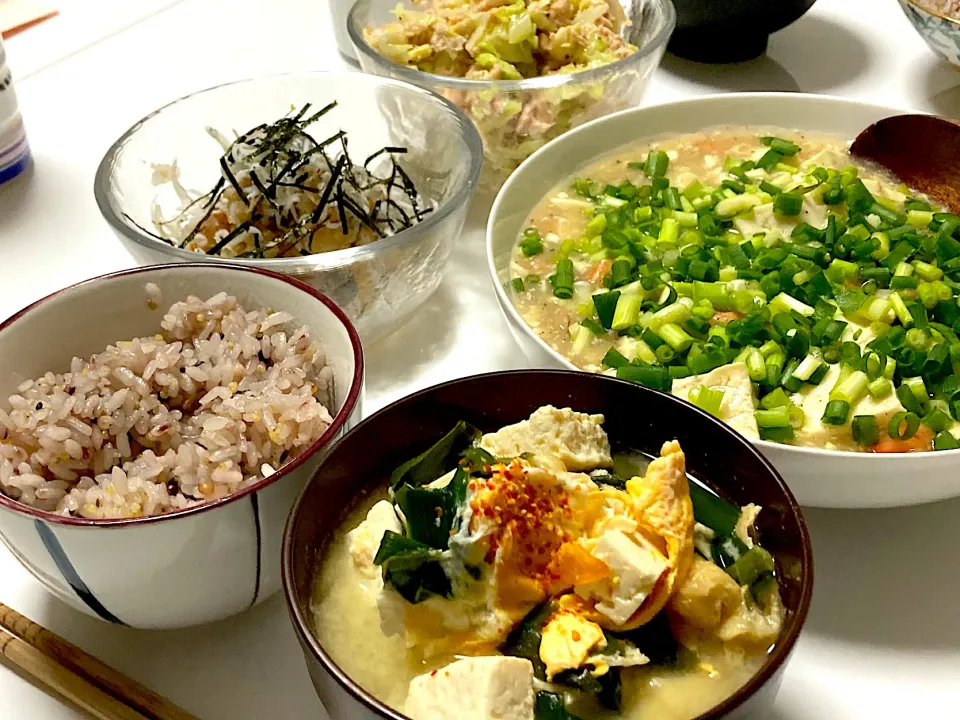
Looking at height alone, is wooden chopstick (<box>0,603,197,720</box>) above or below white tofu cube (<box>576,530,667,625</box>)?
below

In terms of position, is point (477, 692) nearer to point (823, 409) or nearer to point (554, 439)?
point (554, 439)

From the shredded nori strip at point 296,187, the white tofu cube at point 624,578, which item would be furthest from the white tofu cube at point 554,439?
the shredded nori strip at point 296,187

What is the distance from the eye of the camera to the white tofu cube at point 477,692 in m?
0.69

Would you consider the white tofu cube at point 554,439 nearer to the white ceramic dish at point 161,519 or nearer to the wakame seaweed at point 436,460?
the wakame seaweed at point 436,460

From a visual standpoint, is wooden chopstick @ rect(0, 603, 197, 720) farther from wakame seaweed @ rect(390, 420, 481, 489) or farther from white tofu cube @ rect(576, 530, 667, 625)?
white tofu cube @ rect(576, 530, 667, 625)

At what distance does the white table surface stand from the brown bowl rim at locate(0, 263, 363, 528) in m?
0.23

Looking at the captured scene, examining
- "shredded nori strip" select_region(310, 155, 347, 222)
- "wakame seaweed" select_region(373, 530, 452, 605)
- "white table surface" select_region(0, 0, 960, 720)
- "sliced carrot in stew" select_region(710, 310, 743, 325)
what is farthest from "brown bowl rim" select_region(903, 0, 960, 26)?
"wakame seaweed" select_region(373, 530, 452, 605)

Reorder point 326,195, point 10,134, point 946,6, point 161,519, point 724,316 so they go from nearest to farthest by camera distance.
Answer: point 161,519 → point 724,316 → point 326,195 → point 10,134 → point 946,6

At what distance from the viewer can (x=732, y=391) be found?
1.07 metres

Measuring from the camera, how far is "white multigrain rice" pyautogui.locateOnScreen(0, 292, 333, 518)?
0.89m

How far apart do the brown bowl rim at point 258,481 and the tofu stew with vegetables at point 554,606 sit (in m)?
0.11

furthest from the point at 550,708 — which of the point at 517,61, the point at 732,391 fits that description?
the point at 517,61

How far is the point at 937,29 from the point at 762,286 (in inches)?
36.4

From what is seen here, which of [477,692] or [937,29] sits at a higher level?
[477,692]
